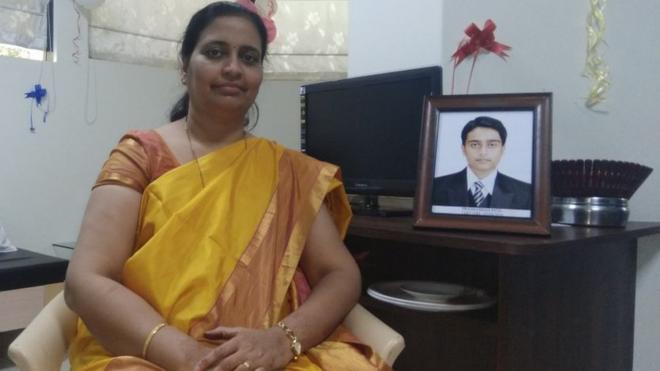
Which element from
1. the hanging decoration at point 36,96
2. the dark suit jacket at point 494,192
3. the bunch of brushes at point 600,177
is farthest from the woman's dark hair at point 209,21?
the hanging decoration at point 36,96

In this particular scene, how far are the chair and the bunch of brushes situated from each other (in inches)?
22.6

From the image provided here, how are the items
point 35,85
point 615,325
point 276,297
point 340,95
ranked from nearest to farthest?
point 276,297 < point 615,325 < point 340,95 < point 35,85

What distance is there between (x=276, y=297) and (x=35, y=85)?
5.50 feet

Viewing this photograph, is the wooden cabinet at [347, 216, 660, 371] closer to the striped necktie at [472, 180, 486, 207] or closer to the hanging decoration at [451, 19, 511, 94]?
the striped necktie at [472, 180, 486, 207]

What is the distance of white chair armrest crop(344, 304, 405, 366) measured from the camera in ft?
3.79

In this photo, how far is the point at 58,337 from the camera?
3.84 ft

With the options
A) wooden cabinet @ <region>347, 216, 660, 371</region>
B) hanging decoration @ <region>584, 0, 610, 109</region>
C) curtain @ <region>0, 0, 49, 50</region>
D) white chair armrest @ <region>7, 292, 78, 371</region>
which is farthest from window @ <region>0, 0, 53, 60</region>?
hanging decoration @ <region>584, 0, 610, 109</region>

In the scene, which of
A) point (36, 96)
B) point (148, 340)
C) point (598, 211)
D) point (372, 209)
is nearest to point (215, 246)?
point (148, 340)

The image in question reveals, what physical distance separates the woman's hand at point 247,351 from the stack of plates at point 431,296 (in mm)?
324

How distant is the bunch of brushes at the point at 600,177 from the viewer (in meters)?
1.33

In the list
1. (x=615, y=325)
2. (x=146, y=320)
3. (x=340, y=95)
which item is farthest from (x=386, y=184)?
(x=146, y=320)

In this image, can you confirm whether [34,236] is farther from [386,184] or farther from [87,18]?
[386,184]

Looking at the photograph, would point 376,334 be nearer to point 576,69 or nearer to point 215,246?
point 215,246

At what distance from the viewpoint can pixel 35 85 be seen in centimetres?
232
